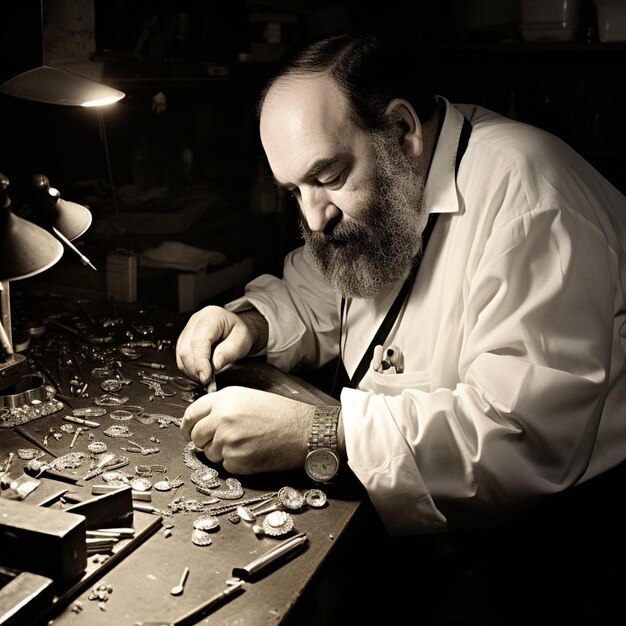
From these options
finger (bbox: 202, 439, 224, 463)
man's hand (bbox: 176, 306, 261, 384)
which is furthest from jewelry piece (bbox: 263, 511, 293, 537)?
man's hand (bbox: 176, 306, 261, 384)

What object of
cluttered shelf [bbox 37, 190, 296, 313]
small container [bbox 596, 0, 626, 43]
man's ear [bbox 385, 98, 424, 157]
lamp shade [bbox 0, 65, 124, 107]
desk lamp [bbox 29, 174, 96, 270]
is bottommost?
cluttered shelf [bbox 37, 190, 296, 313]

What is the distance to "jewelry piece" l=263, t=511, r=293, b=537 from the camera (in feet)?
4.85

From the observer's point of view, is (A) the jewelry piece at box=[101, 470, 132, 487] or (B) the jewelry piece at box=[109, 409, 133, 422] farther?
(B) the jewelry piece at box=[109, 409, 133, 422]

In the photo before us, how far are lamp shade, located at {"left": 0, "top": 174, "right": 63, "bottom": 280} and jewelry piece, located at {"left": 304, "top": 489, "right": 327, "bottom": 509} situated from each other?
70 cm

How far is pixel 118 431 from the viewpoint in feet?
6.21

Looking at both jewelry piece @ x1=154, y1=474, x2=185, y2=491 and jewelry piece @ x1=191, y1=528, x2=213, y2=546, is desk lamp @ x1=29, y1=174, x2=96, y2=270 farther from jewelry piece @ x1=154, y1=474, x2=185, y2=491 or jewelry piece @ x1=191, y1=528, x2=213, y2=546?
jewelry piece @ x1=191, y1=528, x2=213, y2=546

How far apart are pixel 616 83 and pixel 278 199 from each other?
6.65 ft

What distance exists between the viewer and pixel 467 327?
6.46ft

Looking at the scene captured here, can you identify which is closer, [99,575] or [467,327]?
[99,575]

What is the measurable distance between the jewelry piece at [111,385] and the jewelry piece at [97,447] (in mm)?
351

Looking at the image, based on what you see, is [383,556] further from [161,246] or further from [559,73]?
[559,73]

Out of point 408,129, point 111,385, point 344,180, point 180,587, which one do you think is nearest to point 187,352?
point 111,385

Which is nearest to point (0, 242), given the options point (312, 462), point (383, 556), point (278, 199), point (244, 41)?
point (312, 462)

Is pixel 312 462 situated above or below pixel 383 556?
above
